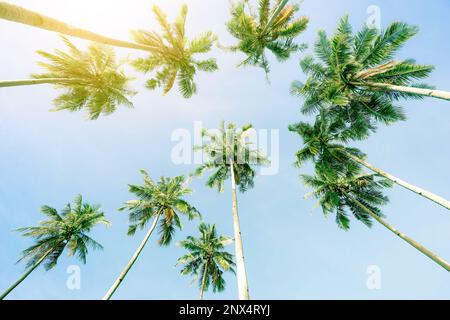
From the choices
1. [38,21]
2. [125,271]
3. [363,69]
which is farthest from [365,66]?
[125,271]

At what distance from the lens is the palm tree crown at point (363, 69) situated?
11102 millimetres

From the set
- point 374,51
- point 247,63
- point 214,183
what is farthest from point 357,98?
point 214,183

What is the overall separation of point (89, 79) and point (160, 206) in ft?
38.1

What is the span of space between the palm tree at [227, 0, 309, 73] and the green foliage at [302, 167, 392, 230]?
859cm

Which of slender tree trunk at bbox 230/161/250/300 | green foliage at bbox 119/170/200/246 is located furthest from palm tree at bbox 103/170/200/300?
slender tree trunk at bbox 230/161/250/300

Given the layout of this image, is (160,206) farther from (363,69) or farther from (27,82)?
(363,69)

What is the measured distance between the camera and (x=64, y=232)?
19.6 metres

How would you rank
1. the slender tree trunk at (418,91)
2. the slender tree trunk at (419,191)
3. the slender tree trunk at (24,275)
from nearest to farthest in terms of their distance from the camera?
the slender tree trunk at (418,91), the slender tree trunk at (419,191), the slender tree trunk at (24,275)

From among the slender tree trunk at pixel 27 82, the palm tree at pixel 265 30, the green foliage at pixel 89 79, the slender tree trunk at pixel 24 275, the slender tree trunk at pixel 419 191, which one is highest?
the palm tree at pixel 265 30

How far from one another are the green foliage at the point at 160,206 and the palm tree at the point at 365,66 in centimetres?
1316

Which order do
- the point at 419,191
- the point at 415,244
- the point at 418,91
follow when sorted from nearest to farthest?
the point at 418,91 < the point at 419,191 < the point at 415,244

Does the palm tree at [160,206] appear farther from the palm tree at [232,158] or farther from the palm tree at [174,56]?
the palm tree at [174,56]

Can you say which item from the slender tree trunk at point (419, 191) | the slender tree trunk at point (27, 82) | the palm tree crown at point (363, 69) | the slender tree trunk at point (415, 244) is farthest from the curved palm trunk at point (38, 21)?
the slender tree trunk at point (415, 244)
